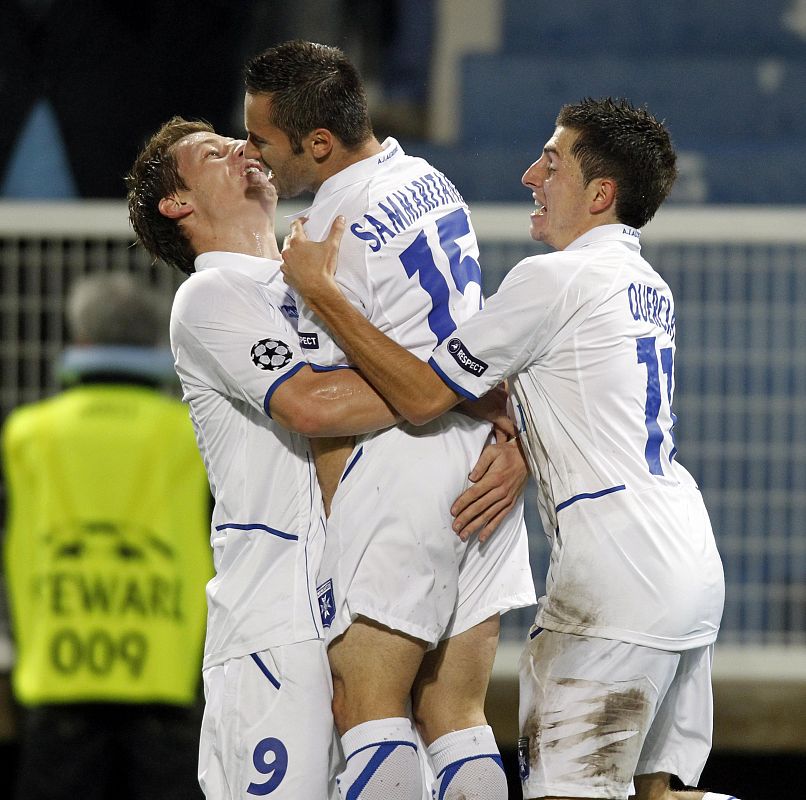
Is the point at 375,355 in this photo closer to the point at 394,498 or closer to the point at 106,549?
the point at 394,498

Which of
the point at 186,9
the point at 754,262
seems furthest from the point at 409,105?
the point at 754,262

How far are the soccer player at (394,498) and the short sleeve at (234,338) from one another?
0.08 metres

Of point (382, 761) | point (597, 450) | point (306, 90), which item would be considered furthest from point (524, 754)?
point (306, 90)

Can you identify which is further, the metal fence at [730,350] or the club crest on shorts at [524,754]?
the metal fence at [730,350]

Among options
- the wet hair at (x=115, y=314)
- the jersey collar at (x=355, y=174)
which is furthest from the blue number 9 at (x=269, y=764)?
the wet hair at (x=115, y=314)

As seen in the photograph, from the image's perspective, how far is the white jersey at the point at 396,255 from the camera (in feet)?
9.57

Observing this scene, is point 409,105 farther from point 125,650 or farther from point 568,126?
point 568,126

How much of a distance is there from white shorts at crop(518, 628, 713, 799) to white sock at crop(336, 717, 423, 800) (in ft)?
0.75

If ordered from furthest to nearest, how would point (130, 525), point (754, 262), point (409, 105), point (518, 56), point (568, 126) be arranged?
point (409, 105)
point (518, 56)
point (754, 262)
point (130, 525)
point (568, 126)

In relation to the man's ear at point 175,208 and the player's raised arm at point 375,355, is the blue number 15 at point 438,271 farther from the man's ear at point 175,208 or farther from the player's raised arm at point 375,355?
the man's ear at point 175,208

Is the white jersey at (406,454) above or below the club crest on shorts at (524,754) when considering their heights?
above

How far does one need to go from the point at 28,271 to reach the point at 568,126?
9.23ft

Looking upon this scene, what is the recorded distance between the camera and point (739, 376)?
5.08 m

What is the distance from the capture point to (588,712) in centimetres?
273
